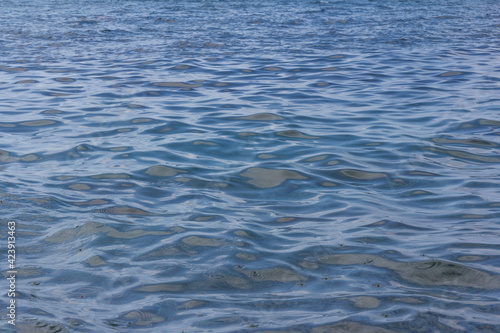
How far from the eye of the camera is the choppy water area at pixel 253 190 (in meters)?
3.78

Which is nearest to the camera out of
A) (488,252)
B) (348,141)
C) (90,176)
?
(488,252)

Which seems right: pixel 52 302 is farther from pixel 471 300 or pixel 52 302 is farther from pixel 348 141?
pixel 348 141

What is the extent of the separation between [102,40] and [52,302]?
479 inches

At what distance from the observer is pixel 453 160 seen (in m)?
6.52

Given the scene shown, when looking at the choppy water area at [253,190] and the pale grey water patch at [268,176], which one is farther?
the pale grey water patch at [268,176]

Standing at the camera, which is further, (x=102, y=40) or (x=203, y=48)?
(x=102, y=40)

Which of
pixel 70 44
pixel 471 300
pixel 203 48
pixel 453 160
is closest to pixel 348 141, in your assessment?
pixel 453 160

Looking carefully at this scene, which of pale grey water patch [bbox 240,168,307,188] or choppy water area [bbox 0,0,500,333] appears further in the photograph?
pale grey water patch [bbox 240,168,307,188]

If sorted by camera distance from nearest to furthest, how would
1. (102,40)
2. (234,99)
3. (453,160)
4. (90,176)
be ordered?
(90,176) < (453,160) < (234,99) < (102,40)

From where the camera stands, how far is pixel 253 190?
19.0ft

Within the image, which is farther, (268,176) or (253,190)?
(268,176)

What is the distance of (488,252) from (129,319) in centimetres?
274

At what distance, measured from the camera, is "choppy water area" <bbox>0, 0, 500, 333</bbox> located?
378 centimetres

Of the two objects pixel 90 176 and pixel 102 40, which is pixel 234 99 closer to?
pixel 90 176
